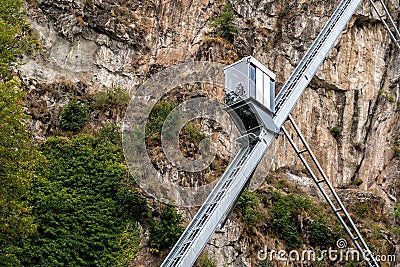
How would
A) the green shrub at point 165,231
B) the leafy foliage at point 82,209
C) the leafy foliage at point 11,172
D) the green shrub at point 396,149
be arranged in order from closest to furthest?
the leafy foliage at point 11,172, the leafy foliage at point 82,209, the green shrub at point 165,231, the green shrub at point 396,149

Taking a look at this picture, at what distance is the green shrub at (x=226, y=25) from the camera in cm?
1977

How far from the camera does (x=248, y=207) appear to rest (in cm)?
1595

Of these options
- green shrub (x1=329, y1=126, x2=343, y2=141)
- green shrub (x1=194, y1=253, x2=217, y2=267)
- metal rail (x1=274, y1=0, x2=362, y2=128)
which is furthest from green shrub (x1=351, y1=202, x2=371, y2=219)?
metal rail (x1=274, y1=0, x2=362, y2=128)

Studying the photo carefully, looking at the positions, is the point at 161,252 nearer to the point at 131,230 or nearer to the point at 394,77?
the point at 131,230

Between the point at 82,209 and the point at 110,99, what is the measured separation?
13.5 feet

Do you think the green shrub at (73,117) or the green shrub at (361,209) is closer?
the green shrub at (73,117)

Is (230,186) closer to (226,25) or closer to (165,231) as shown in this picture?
(165,231)

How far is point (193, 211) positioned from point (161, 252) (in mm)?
1351

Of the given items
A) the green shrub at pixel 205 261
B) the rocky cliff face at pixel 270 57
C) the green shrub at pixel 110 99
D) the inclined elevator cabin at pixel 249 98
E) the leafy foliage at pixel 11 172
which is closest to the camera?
the inclined elevator cabin at pixel 249 98

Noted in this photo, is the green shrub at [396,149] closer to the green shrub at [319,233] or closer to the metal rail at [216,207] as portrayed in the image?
the green shrub at [319,233]

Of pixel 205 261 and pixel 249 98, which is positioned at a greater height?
pixel 249 98
